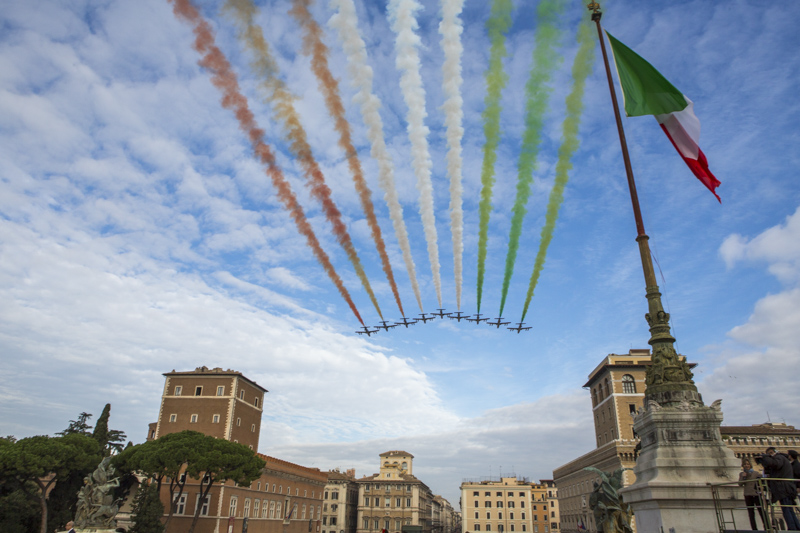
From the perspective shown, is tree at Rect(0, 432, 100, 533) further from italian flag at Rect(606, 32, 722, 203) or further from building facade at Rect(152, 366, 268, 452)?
italian flag at Rect(606, 32, 722, 203)

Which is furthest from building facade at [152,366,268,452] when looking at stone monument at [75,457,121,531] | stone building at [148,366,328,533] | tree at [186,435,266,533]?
stone monument at [75,457,121,531]

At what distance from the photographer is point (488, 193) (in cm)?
2522

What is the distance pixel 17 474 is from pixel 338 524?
77.8 meters

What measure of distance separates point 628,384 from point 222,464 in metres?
54.0

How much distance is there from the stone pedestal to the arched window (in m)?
63.3

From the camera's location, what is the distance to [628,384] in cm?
7125

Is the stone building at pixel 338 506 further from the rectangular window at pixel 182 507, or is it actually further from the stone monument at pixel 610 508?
the stone monument at pixel 610 508

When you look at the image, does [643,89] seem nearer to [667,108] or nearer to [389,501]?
[667,108]

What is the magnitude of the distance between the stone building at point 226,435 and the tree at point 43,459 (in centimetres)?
1416

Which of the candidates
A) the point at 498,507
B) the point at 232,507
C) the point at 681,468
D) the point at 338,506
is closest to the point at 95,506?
the point at 232,507

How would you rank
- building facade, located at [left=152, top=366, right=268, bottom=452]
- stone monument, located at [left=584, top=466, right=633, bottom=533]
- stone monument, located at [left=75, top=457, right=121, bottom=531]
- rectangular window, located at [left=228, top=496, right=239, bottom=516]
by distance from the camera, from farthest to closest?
building facade, located at [left=152, top=366, right=268, bottom=452] < rectangular window, located at [left=228, top=496, right=239, bottom=516] < stone monument, located at [left=75, top=457, right=121, bottom=531] < stone monument, located at [left=584, top=466, right=633, bottom=533]

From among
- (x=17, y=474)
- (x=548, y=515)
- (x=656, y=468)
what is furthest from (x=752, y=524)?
(x=548, y=515)

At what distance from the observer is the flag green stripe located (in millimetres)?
16969

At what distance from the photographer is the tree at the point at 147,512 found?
47406 mm
